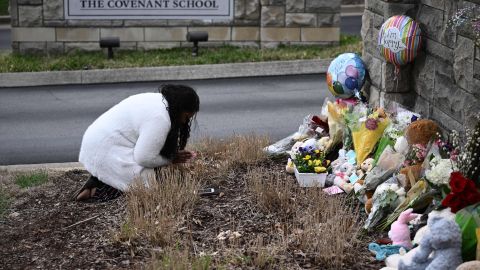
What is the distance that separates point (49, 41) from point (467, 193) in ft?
37.4

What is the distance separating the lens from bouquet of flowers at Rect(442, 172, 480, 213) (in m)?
5.76

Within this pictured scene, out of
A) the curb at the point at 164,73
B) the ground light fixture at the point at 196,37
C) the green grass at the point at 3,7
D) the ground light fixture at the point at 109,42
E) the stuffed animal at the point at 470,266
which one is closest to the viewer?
the stuffed animal at the point at 470,266

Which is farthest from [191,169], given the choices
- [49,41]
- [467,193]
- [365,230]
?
[49,41]

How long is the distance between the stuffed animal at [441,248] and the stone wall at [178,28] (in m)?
10.8

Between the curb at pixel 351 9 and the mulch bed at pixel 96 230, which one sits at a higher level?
the mulch bed at pixel 96 230

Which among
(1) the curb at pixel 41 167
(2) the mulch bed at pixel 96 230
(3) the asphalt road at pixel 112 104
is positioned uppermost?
(2) the mulch bed at pixel 96 230

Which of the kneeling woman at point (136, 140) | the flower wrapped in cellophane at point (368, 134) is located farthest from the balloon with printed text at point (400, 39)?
the kneeling woman at point (136, 140)

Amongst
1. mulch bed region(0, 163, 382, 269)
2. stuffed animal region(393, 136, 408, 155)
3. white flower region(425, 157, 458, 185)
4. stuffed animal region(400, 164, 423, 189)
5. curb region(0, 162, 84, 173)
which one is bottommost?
curb region(0, 162, 84, 173)

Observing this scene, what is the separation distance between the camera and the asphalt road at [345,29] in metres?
19.0

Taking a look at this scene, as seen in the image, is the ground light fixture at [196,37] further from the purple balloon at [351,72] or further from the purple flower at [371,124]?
the purple flower at [371,124]

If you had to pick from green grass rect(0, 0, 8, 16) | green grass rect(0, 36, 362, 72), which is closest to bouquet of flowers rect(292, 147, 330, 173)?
green grass rect(0, 36, 362, 72)

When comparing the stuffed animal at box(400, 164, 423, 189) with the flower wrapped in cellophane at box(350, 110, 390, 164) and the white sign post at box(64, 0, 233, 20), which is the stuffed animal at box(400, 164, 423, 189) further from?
the white sign post at box(64, 0, 233, 20)

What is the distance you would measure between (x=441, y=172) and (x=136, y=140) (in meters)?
2.66

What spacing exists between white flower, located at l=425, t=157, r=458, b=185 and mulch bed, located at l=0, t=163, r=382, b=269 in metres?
0.69
